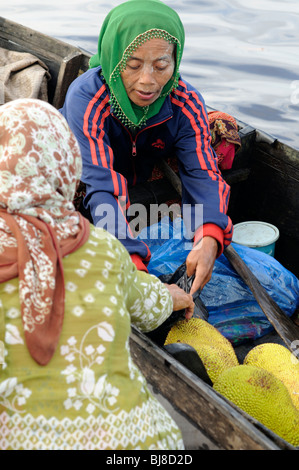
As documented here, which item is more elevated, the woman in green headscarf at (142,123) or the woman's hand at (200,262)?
the woman in green headscarf at (142,123)

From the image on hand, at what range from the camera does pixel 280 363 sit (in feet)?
7.07

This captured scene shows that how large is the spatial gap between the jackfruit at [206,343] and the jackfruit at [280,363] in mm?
97

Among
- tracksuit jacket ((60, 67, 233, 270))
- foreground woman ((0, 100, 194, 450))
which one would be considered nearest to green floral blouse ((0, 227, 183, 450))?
foreground woman ((0, 100, 194, 450))

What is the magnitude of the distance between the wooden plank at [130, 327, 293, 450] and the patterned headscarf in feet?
2.09

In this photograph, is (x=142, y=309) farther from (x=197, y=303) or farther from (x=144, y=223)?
(x=144, y=223)

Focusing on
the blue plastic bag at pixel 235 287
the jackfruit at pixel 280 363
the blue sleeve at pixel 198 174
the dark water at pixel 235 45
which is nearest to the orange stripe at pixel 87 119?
the blue sleeve at pixel 198 174

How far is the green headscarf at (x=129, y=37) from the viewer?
7.47ft

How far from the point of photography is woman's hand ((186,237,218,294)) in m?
2.31

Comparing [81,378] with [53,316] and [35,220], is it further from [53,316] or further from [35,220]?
[35,220]

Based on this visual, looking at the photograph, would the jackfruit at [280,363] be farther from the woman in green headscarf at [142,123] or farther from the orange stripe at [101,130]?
the orange stripe at [101,130]

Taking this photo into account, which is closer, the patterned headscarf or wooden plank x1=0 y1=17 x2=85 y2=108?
the patterned headscarf

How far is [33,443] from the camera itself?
3.80 ft

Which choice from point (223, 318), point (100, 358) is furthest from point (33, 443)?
point (223, 318)

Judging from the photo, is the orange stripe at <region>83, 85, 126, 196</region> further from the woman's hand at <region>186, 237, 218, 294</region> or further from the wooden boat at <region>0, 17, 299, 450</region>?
the wooden boat at <region>0, 17, 299, 450</region>
